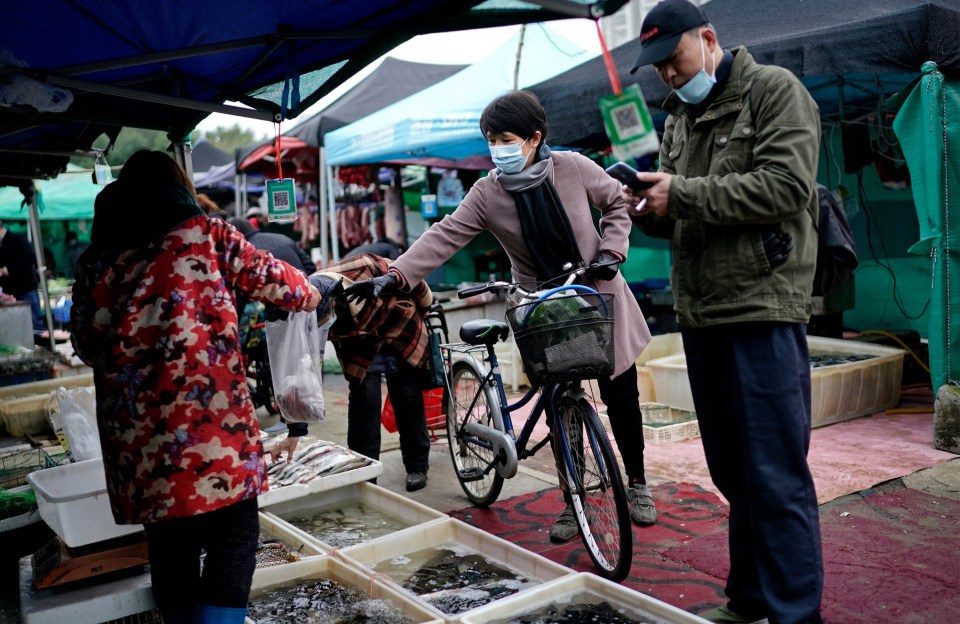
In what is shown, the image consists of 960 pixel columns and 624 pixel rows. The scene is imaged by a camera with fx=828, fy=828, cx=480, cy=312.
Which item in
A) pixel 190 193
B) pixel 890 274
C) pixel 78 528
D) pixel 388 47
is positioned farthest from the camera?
pixel 890 274

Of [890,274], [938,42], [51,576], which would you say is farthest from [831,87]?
[51,576]

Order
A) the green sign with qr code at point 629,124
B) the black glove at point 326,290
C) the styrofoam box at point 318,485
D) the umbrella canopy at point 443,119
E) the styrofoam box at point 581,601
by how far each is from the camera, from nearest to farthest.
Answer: the green sign with qr code at point 629,124
the styrofoam box at point 581,601
the black glove at point 326,290
the styrofoam box at point 318,485
the umbrella canopy at point 443,119

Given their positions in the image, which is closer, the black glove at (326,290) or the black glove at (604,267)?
the black glove at (326,290)

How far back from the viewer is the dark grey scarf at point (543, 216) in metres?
4.13

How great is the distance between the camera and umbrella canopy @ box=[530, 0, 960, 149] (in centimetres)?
548

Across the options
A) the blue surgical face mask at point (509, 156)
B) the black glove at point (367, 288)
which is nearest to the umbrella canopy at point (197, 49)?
the blue surgical face mask at point (509, 156)

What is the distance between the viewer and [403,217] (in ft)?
48.5

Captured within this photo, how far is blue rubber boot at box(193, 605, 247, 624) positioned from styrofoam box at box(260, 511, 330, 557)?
3.78 ft

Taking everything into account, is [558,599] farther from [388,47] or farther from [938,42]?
[938,42]

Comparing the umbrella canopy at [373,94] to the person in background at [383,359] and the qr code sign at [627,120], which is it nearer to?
the person in background at [383,359]

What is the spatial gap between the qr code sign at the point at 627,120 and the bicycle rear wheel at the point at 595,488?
1668mm

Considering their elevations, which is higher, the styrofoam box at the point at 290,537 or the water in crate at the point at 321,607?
the styrofoam box at the point at 290,537

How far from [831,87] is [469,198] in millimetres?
6059

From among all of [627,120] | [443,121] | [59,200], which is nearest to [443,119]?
[443,121]
